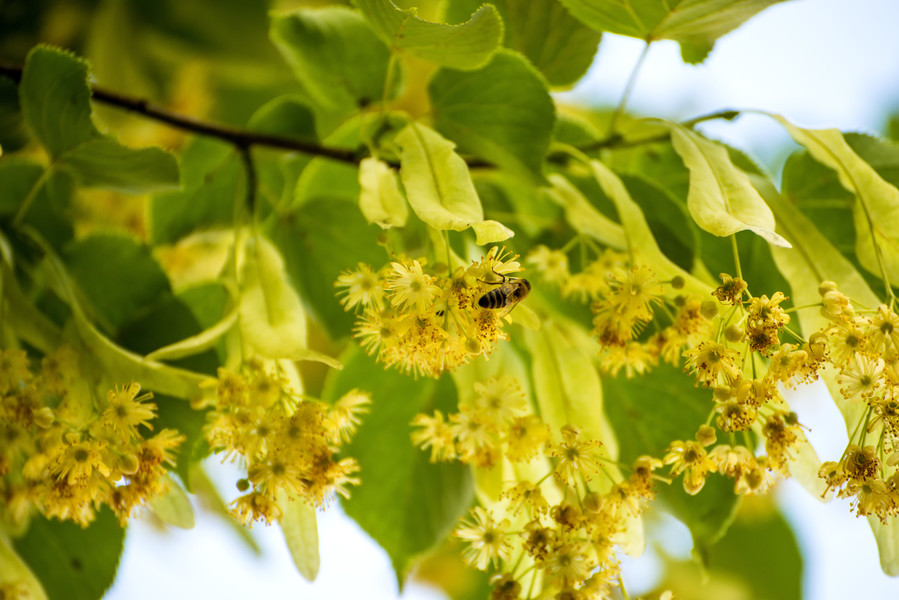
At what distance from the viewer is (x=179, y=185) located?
69cm

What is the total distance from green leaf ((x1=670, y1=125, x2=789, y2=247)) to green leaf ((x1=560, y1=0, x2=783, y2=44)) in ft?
0.32

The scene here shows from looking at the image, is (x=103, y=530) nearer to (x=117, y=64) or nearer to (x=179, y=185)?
(x=179, y=185)

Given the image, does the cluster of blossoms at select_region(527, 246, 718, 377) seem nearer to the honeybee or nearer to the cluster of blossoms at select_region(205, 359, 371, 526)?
the honeybee

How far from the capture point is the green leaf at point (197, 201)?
926mm

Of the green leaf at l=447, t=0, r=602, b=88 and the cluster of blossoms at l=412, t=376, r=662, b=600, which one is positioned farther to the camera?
the green leaf at l=447, t=0, r=602, b=88

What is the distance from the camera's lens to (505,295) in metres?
0.51

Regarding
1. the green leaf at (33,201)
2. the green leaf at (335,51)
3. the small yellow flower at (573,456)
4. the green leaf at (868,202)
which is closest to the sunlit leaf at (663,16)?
the green leaf at (868,202)

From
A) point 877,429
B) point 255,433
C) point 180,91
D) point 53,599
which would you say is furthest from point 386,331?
point 180,91

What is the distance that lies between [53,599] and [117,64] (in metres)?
0.87

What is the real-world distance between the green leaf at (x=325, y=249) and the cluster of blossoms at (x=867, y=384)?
0.46 m

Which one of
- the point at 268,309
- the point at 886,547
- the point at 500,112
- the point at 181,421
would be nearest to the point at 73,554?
the point at 181,421

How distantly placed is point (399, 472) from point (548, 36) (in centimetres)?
44

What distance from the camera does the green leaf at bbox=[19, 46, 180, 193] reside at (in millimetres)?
635

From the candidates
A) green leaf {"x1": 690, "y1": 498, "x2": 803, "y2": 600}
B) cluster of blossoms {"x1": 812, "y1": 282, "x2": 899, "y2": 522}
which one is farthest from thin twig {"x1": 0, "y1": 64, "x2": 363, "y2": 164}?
green leaf {"x1": 690, "y1": 498, "x2": 803, "y2": 600}
